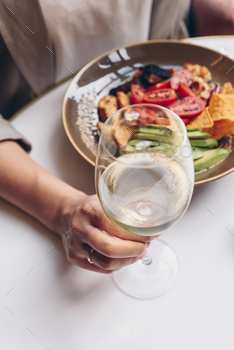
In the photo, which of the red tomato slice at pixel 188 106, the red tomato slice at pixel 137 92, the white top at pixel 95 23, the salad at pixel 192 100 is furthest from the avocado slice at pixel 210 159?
the white top at pixel 95 23

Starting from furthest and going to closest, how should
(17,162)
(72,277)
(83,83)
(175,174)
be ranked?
1. (83,83)
2. (17,162)
3. (72,277)
4. (175,174)

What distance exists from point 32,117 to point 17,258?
42 cm

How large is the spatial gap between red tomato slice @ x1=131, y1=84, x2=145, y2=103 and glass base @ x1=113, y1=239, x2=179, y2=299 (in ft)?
1.27

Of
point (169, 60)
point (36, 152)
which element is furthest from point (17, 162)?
point (169, 60)

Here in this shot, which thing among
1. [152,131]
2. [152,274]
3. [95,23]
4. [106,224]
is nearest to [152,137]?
[152,131]

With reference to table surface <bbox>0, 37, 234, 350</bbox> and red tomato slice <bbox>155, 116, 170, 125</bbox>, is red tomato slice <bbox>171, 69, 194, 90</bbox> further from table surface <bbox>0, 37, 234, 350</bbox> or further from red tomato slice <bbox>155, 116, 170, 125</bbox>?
red tomato slice <bbox>155, 116, 170, 125</bbox>

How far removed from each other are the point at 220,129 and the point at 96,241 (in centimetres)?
42

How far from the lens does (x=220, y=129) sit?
0.76m

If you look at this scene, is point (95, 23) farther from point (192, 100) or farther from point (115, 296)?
point (115, 296)

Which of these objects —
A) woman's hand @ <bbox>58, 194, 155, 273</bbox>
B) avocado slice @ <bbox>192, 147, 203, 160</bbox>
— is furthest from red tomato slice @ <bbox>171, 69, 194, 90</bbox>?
woman's hand @ <bbox>58, 194, 155, 273</bbox>

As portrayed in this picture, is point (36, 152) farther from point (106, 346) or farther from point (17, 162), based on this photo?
point (106, 346)

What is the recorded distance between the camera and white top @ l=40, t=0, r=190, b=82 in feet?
3.26

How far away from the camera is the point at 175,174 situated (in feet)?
1.54

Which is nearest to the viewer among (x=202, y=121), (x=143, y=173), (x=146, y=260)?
(x=143, y=173)
